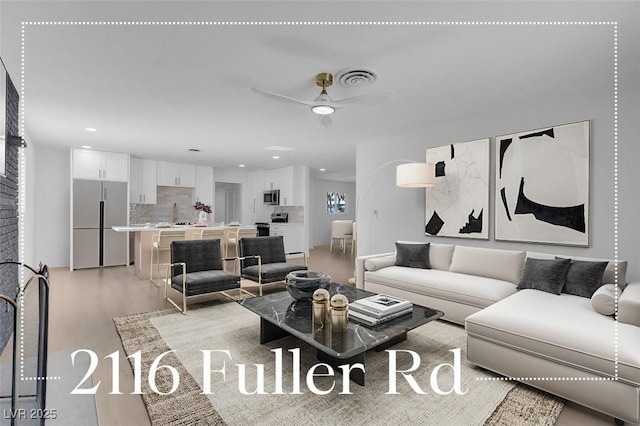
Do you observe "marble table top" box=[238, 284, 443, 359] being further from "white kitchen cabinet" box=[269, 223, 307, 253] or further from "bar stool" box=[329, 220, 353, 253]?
"bar stool" box=[329, 220, 353, 253]

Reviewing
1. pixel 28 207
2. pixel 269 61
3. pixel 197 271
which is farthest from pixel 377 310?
pixel 28 207

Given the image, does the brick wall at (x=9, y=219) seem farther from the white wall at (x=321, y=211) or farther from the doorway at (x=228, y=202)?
the white wall at (x=321, y=211)

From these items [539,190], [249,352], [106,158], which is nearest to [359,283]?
[249,352]

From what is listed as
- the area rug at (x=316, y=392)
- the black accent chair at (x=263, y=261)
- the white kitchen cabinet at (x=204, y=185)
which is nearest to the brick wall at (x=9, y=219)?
the area rug at (x=316, y=392)

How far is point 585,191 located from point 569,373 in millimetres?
2068

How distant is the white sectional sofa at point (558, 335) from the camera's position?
1.84 meters

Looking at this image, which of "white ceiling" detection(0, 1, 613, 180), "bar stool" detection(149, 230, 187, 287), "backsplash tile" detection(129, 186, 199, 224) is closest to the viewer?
"white ceiling" detection(0, 1, 613, 180)

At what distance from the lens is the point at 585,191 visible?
3.24 metres

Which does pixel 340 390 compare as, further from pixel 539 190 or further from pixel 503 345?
pixel 539 190

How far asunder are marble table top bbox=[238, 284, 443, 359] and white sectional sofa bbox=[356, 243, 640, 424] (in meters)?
0.46

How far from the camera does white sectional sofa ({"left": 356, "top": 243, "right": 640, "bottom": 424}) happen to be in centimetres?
184

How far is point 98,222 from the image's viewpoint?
6.50m

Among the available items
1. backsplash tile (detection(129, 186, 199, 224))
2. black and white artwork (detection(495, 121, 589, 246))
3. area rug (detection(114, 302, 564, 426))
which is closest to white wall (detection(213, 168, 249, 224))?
backsplash tile (detection(129, 186, 199, 224))

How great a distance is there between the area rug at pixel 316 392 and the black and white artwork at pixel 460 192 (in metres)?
1.72
